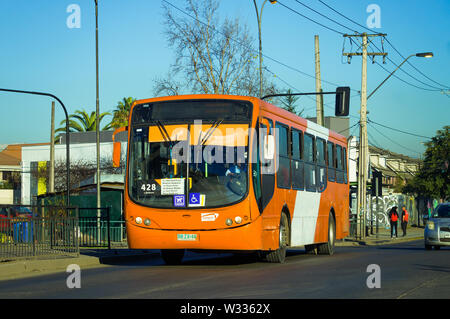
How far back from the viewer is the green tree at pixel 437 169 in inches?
2468

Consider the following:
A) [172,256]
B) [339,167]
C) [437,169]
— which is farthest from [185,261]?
[437,169]

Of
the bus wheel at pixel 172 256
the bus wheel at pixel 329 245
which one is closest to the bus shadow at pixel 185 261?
the bus wheel at pixel 172 256

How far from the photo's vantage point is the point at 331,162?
23.4 meters

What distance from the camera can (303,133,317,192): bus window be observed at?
20.2m

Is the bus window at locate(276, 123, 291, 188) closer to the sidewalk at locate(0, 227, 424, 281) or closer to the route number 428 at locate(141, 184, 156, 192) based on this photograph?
the route number 428 at locate(141, 184, 156, 192)

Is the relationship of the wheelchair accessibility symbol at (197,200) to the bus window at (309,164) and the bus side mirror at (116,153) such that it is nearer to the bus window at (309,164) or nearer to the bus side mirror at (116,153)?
the bus side mirror at (116,153)

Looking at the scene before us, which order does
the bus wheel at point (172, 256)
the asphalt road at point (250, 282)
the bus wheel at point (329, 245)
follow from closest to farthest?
the asphalt road at point (250, 282) → the bus wheel at point (172, 256) → the bus wheel at point (329, 245)

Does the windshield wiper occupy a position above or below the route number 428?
above

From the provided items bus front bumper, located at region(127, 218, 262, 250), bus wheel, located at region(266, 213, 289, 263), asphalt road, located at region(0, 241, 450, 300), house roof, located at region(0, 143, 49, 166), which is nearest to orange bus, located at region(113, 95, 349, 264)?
bus front bumper, located at region(127, 218, 262, 250)

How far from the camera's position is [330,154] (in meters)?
23.3

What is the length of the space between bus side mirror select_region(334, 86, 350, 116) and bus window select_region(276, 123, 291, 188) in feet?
39.8

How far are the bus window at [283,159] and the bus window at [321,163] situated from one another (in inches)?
132

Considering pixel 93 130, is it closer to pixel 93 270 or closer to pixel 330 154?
pixel 330 154

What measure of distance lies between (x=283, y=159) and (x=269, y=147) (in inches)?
53.8
